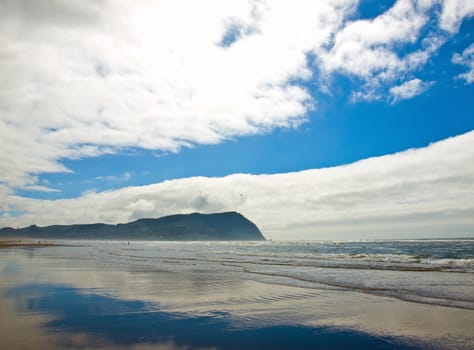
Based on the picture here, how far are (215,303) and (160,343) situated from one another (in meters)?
5.43

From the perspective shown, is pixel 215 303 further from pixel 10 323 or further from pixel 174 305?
pixel 10 323

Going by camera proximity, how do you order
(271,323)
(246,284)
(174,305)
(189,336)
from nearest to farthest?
(189,336) → (271,323) → (174,305) → (246,284)

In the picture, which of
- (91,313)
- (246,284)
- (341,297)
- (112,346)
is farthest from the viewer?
(246,284)

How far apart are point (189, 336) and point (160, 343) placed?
934 millimetres

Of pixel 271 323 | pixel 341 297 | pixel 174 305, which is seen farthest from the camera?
pixel 341 297

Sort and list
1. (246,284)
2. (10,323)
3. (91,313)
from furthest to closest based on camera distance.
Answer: (246,284), (91,313), (10,323)

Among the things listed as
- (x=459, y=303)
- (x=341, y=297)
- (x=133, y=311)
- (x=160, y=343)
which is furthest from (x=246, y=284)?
(x=160, y=343)

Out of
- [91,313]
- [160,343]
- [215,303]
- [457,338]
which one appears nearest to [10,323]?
[91,313]

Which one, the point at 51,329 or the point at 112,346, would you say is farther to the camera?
the point at 51,329

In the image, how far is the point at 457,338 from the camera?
9.25 m

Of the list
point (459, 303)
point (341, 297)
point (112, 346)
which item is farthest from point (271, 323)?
point (459, 303)

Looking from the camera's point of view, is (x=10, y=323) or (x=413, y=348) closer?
(x=413, y=348)

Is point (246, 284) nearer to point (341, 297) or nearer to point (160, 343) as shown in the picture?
point (341, 297)

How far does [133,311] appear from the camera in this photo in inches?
476
